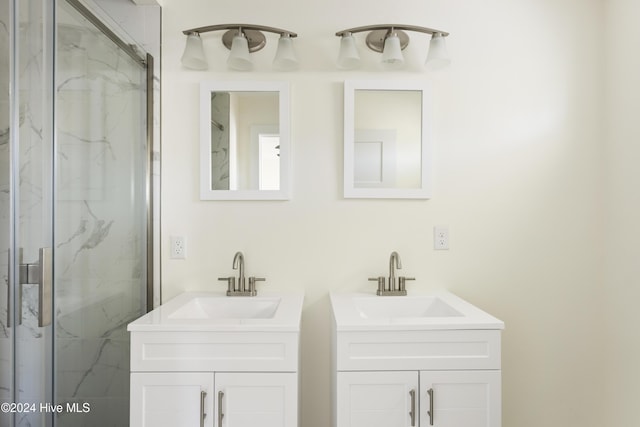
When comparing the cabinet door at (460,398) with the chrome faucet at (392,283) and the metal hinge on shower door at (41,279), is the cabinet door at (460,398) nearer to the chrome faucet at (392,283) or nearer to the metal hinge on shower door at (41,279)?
the chrome faucet at (392,283)

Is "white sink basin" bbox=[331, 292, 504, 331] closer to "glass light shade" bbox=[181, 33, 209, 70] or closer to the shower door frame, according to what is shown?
the shower door frame

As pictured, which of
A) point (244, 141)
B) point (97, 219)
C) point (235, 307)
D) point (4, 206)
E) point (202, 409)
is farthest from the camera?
point (244, 141)

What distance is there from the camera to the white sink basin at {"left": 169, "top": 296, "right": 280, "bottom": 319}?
1.69 meters

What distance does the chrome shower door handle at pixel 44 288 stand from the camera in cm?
110

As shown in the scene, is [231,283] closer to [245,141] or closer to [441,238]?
[245,141]

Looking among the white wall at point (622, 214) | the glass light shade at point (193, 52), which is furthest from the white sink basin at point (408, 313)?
the glass light shade at point (193, 52)

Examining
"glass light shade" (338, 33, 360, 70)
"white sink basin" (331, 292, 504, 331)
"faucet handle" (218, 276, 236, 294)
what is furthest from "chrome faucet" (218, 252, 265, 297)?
"glass light shade" (338, 33, 360, 70)

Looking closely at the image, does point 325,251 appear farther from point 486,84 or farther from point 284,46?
point 486,84

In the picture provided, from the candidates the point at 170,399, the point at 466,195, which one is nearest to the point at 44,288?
the point at 170,399

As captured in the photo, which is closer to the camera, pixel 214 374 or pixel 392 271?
pixel 214 374

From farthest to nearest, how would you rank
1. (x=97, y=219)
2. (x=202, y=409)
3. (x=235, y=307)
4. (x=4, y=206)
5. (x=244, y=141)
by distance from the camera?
1. (x=244, y=141)
2. (x=235, y=307)
3. (x=97, y=219)
4. (x=202, y=409)
5. (x=4, y=206)

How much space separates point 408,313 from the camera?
1741 mm

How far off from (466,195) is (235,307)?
1.22 metres

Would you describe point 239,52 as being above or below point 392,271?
above
